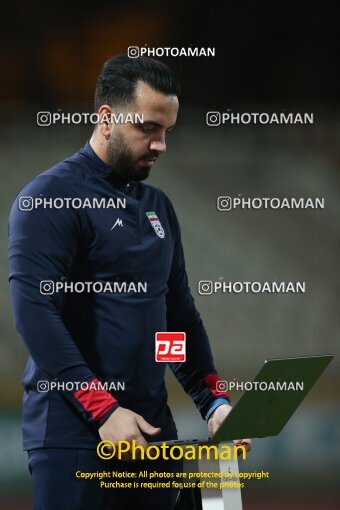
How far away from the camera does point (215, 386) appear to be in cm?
182

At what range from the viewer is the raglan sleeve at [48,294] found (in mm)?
1564

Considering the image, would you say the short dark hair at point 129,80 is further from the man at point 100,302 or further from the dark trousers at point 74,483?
the dark trousers at point 74,483

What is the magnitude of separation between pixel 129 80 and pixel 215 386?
69cm

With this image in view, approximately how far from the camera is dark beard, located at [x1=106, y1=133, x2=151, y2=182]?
68.9 inches

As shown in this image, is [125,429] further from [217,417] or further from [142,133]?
[142,133]

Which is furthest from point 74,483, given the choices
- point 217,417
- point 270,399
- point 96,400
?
point 270,399

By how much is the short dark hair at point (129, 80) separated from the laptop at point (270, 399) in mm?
644

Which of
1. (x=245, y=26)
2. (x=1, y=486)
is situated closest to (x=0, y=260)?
(x=1, y=486)

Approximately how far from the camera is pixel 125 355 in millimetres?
1709

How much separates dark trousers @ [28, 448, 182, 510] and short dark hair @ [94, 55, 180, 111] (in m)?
0.75

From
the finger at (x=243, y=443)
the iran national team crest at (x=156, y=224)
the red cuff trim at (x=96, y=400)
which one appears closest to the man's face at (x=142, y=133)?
the iran national team crest at (x=156, y=224)

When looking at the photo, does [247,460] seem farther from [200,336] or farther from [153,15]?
[153,15]

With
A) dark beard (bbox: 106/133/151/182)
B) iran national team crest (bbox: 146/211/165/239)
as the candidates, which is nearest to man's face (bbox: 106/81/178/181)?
dark beard (bbox: 106/133/151/182)

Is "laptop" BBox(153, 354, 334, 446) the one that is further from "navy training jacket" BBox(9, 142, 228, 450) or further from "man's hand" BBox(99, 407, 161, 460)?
"navy training jacket" BBox(9, 142, 228, 450)
